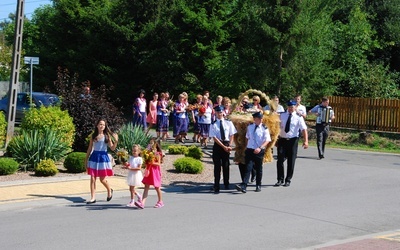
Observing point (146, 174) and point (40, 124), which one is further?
point (40, 124)

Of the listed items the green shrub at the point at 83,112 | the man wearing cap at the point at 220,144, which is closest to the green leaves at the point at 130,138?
the green shrub at the point at 83,112

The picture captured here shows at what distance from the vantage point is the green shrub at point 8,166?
15172 mm

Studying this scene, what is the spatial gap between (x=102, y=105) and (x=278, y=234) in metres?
9.80

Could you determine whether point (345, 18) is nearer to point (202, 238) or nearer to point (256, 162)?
point (256, 162)

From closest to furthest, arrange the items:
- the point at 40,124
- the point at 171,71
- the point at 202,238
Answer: the point at 202,238 < the point at 40,124 < the point at 171,71

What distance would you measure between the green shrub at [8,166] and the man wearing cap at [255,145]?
5245 mm

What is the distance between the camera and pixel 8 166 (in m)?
15.2

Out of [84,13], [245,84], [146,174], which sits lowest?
[146,174]

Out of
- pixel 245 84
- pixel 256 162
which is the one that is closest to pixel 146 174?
pixel 256 162

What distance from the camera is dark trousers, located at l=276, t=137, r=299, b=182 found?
14.9 metres

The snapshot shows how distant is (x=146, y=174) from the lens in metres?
12.4

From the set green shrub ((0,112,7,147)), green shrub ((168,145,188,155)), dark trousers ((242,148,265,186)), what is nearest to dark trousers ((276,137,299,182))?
dark trousers ((242,148,265,186))

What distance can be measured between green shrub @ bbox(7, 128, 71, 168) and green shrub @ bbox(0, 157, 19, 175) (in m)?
0.65

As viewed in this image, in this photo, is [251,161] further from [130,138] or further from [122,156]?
[130,138]
